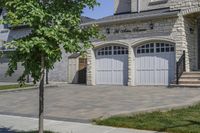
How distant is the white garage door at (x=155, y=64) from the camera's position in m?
22.6

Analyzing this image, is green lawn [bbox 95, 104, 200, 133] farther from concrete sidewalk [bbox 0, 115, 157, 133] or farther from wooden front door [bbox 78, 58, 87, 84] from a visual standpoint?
wooden front door [bbox 78, 58, 87, 84]

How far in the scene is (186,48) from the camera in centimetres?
2238

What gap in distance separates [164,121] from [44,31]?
4669 mm

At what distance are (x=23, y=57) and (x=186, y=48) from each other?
15.3m

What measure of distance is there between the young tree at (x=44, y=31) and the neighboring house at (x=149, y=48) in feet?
41.6

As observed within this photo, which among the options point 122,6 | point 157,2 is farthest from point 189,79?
point 122,6

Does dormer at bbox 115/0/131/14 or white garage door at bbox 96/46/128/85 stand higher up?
dormer at bbox 115/0/131/14

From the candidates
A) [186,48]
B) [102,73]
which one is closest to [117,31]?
[102,73]

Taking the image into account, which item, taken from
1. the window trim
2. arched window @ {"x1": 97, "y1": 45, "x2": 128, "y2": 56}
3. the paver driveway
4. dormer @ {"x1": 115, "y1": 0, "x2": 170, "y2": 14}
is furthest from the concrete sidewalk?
the window trim

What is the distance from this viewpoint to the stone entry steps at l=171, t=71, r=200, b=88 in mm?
20453

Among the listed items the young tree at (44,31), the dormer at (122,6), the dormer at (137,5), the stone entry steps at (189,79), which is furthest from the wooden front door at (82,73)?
the young tree at (44,31)

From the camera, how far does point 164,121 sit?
11.0m

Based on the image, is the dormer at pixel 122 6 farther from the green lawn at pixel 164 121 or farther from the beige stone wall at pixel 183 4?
the green lawn at pixel 164 121

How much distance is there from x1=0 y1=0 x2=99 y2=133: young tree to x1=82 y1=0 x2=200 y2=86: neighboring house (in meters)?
12.7
